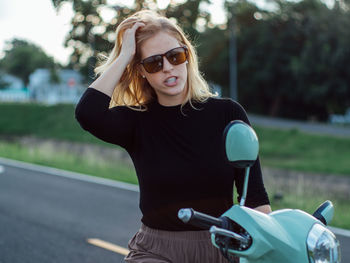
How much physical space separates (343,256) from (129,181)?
6.37 m

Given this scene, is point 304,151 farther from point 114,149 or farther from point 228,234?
point 228,234

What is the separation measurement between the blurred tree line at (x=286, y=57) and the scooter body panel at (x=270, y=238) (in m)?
25.5

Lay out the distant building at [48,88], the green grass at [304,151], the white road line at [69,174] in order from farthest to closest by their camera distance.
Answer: the distant building at [48,88]
the green grass at [304,151]
the white road line at [69,174]

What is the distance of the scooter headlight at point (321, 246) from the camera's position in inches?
58.4

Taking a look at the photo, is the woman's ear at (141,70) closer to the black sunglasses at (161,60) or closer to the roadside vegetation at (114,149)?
the black sunglasses at (161,60)

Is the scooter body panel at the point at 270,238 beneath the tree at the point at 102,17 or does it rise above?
beneath

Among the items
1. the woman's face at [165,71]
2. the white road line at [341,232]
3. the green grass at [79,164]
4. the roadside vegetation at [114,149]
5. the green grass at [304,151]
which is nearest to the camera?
the woman's face at [165,71]

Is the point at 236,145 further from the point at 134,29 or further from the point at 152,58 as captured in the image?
the point at 134,29

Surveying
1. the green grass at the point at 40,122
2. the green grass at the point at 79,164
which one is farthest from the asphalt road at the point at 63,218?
the green grass at the point at 40,122

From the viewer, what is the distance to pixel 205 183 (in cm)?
207

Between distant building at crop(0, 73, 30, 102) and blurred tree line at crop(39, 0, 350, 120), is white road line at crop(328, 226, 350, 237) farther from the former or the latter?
distant building at crop(0, 73, 30, 102)

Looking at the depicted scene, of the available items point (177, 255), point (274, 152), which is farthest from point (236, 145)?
point (274, 152)

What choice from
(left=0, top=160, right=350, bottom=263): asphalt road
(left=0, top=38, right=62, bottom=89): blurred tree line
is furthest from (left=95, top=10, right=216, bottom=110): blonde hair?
(left=0, top=38, right=62, bottom=89): blurred tree line

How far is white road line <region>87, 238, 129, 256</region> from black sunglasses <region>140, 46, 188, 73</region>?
401cm
